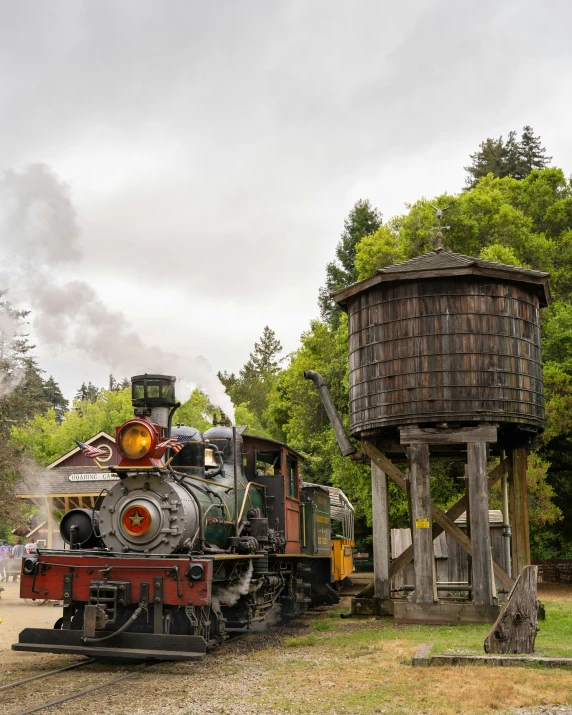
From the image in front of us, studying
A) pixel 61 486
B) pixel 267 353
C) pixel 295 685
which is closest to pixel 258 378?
pixel 267 353

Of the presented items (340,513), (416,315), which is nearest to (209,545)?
(416,315)

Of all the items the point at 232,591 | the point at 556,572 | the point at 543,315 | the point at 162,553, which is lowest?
the point at 556,572

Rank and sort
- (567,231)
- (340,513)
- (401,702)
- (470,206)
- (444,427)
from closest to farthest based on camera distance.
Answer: (401,702)
(444,427)
(340,513)
(470,206)
(567,231)

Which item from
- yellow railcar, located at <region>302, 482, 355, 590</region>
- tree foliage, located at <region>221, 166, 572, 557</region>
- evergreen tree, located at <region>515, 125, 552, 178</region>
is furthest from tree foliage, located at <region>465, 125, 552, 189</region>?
yellow railcar, located at <region>302, 482, 355, 590</region>

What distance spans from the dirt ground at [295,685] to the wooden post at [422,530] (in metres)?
2.50

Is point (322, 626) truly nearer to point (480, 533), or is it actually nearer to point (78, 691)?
point (480, 533)

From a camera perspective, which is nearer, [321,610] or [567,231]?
[321,610]

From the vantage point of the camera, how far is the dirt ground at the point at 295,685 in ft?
25.1

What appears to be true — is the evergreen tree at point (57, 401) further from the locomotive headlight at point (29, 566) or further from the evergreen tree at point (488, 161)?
the locomotive headlight at point (29, 566)

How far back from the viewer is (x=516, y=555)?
15.9 metres

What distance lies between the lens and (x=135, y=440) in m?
10.7

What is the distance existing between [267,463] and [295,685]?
672 cm

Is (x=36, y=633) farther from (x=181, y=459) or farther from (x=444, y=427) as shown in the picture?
(x=444, y=427)

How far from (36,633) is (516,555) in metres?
9.68
